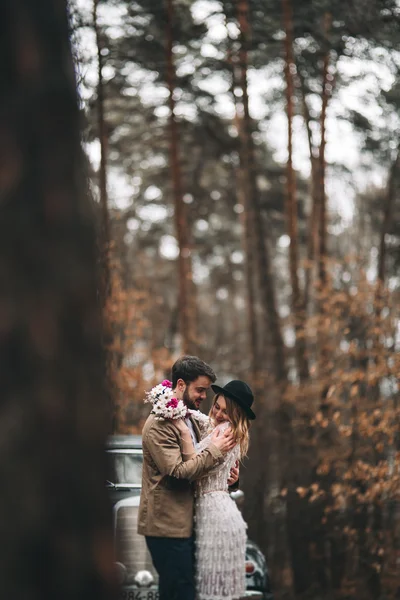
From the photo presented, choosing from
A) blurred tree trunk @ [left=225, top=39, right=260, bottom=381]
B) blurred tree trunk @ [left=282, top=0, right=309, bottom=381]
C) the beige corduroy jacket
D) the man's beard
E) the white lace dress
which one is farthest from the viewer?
blurred tree trunk @ [left=225, top=39, right=260, bottom=381]

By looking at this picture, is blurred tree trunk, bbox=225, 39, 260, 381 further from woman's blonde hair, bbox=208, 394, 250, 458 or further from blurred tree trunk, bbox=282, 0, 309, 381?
woman's blonde hair, bbox=208, 394, 250, 458

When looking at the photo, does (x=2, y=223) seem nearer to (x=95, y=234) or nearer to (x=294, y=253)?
(x=95, y=234)

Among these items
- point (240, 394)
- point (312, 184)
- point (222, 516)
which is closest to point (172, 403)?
point (240, 394)

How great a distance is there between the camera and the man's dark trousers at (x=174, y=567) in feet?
19.1

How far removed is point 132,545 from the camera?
24.8 feet

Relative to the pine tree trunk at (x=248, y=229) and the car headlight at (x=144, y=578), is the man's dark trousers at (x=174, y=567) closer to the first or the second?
the car headlight at (x=144, y=578)

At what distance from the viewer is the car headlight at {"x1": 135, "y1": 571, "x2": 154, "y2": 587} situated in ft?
24.1

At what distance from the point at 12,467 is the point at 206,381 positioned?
372 cm

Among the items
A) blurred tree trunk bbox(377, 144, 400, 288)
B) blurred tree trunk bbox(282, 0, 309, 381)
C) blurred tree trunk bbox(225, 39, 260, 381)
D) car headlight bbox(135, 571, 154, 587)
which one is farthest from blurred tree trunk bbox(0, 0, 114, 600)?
blurred tree trunk bbox(377, 144, 400, 288)


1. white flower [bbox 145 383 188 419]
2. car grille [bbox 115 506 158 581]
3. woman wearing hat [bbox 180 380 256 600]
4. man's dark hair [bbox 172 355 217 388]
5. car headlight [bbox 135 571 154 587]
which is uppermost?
man's dark hair [bbox 172 355 217 388]

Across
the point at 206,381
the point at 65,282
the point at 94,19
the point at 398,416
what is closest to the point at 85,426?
the point at 65,282

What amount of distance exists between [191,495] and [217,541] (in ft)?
1.03

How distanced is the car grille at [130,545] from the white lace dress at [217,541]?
1538 mm

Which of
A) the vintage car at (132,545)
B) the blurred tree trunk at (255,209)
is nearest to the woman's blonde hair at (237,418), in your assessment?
the vintage car at (132,545)
